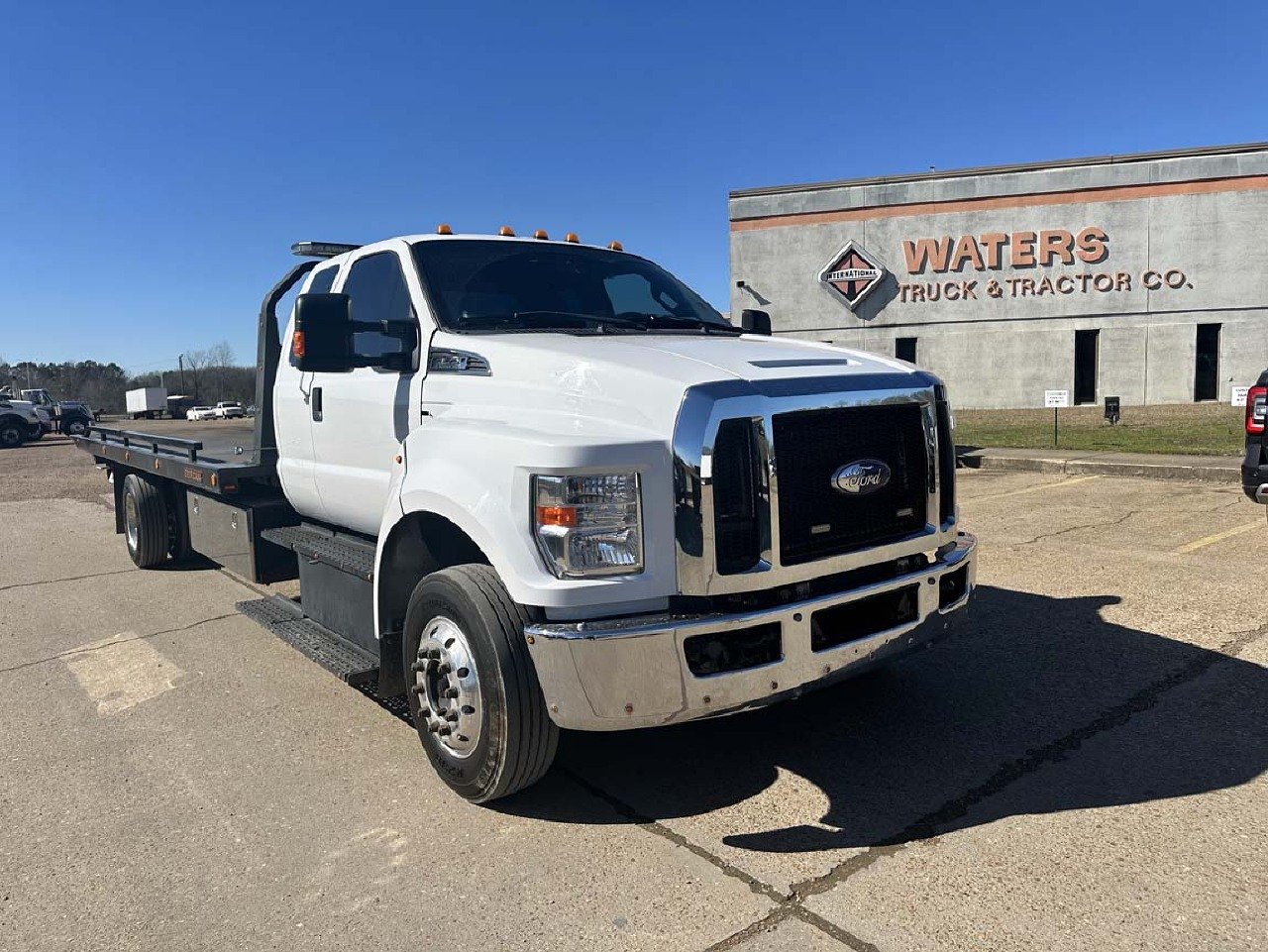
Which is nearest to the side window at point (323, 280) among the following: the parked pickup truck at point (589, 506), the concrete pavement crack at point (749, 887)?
the parked pickup truck at point (589, 506)

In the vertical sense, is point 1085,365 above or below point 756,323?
below

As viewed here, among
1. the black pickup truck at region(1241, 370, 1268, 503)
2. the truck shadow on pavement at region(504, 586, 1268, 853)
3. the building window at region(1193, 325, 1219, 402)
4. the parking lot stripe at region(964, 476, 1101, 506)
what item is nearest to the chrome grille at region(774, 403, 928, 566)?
the truck shadow on pavement at region(504, 586, 1268, 853)

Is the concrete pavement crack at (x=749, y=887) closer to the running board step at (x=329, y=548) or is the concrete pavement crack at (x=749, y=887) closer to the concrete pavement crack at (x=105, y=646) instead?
the running board step at (x=329, y=548)

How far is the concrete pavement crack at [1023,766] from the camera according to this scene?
2965 mm

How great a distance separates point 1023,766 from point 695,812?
1.34 metres

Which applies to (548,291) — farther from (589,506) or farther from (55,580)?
(55,580)

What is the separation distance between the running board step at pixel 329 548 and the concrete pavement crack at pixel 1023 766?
2216mm

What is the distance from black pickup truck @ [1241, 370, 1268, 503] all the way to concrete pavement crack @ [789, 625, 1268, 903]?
209cm

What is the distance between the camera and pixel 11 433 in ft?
99.5

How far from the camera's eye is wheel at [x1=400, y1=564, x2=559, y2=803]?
3127 millimetres

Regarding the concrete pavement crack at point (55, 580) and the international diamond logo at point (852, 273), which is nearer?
the concrete pavement crack at point (55, 580)

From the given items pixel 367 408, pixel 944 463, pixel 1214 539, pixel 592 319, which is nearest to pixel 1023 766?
pixel 944 463

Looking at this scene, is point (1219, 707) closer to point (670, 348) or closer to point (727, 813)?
point (727, 813)

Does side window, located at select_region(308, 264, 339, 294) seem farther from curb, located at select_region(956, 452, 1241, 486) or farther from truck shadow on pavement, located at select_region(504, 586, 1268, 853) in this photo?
curb, located at select_region(956, 452, 1241, 486)
